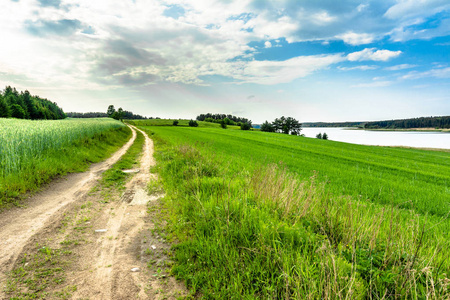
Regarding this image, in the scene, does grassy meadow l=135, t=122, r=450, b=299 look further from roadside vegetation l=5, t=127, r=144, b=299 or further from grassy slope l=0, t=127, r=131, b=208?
grassy slope l=0, t=127, r=131, b=208

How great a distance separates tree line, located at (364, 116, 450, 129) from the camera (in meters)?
147

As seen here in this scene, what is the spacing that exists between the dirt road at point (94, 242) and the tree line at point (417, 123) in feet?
682

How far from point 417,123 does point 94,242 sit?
213574mm

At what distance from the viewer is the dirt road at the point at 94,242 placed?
11.4ft

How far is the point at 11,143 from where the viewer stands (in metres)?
8.63

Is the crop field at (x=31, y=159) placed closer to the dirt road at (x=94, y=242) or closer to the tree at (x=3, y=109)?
the dirt road at (x=94, y=242)

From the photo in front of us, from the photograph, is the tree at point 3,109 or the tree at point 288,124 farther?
the tree at point 288,124

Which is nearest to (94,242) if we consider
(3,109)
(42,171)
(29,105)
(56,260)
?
(56,260)

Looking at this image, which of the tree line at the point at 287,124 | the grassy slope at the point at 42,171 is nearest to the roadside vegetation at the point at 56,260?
the grassy slope at the point at 42,171

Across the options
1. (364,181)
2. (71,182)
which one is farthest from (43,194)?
(364,181)

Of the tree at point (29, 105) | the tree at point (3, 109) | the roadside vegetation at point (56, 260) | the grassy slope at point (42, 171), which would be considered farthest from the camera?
the tree at point (29, 105)

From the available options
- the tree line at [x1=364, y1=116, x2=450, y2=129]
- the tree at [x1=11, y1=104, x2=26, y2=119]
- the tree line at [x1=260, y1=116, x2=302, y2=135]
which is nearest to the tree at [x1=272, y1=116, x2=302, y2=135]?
the tree line at [x1=260, y1=116, x2=302, y2=135]

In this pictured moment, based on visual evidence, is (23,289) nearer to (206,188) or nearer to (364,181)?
(206,188)

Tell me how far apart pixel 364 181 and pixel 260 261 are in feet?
30.1
